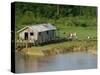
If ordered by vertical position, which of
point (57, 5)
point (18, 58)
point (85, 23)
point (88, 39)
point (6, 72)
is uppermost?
point (57, 5)

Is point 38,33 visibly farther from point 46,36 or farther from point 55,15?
point 55,15

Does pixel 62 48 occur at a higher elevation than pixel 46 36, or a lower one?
lower

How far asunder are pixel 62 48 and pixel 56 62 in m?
0.14

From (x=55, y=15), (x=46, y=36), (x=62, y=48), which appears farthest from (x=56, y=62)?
(x=55, y=15)

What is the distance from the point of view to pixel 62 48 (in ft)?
6.64

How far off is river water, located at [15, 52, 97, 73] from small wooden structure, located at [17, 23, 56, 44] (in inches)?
6.3

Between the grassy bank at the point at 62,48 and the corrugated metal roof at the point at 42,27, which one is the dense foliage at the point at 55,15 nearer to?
the corrugated metal roof at the point at 42,27

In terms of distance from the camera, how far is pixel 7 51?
72.8 inches

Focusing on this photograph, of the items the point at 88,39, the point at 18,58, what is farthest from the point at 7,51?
the point at 88,39

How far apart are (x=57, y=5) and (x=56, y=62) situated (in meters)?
0.52

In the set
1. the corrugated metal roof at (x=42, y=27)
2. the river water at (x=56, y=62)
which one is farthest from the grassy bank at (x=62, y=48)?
the corrugated metal roof at (x=42, y=27)

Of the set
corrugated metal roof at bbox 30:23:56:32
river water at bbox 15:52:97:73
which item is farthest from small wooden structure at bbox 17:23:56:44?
river water at bbox 15:52:97:73

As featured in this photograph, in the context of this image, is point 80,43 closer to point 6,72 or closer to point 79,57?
point 79,57

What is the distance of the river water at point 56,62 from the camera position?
6.11ft
